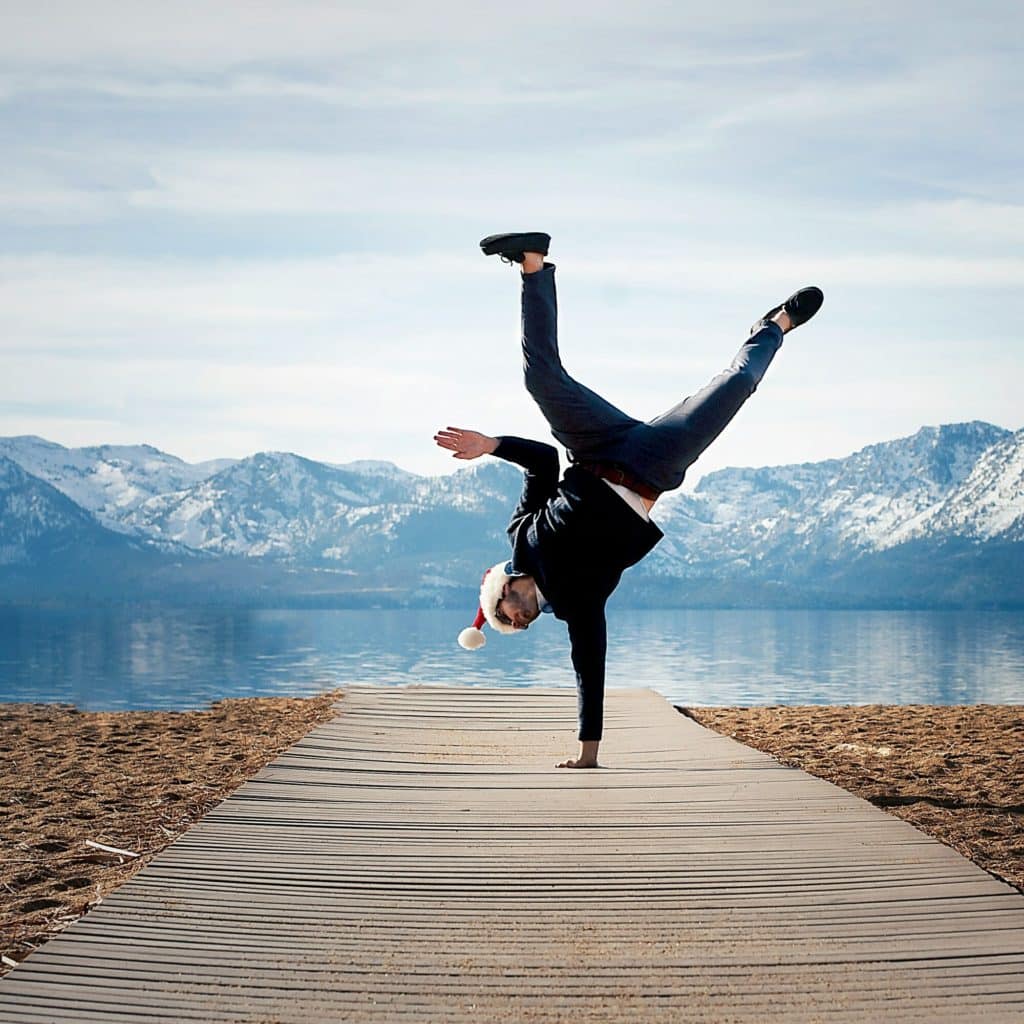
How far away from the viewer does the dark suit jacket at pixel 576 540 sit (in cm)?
693

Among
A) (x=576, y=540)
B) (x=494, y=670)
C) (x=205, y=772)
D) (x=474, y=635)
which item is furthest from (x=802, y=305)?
(x=494, y=670)

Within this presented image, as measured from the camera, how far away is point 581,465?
693 cm

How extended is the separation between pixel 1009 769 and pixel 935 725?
3177 millimetres

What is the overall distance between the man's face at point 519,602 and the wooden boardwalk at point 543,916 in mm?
→ 996

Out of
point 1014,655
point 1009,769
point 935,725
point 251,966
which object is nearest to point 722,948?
point 251,966

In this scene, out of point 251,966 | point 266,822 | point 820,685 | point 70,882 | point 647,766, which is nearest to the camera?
point 251,966

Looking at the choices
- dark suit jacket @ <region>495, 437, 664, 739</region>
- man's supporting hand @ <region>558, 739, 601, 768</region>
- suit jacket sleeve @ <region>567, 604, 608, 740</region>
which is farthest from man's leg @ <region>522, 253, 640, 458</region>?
man's supporting hand @ <region>558, 739, 601, 768</region>

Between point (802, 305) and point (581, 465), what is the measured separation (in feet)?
5.10

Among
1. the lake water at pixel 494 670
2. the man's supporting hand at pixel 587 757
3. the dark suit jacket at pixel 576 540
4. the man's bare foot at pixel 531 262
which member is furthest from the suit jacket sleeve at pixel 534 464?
the lake water at pixel 494 670

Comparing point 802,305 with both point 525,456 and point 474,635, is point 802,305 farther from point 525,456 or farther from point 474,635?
point 474,635

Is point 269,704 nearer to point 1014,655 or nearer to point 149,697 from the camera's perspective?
point 149,697

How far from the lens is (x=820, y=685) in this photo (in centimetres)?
3991

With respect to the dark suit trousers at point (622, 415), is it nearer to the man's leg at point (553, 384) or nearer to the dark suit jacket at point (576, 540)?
the man's leg at point (553, 384)

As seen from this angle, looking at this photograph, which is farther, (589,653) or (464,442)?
(589,653)
